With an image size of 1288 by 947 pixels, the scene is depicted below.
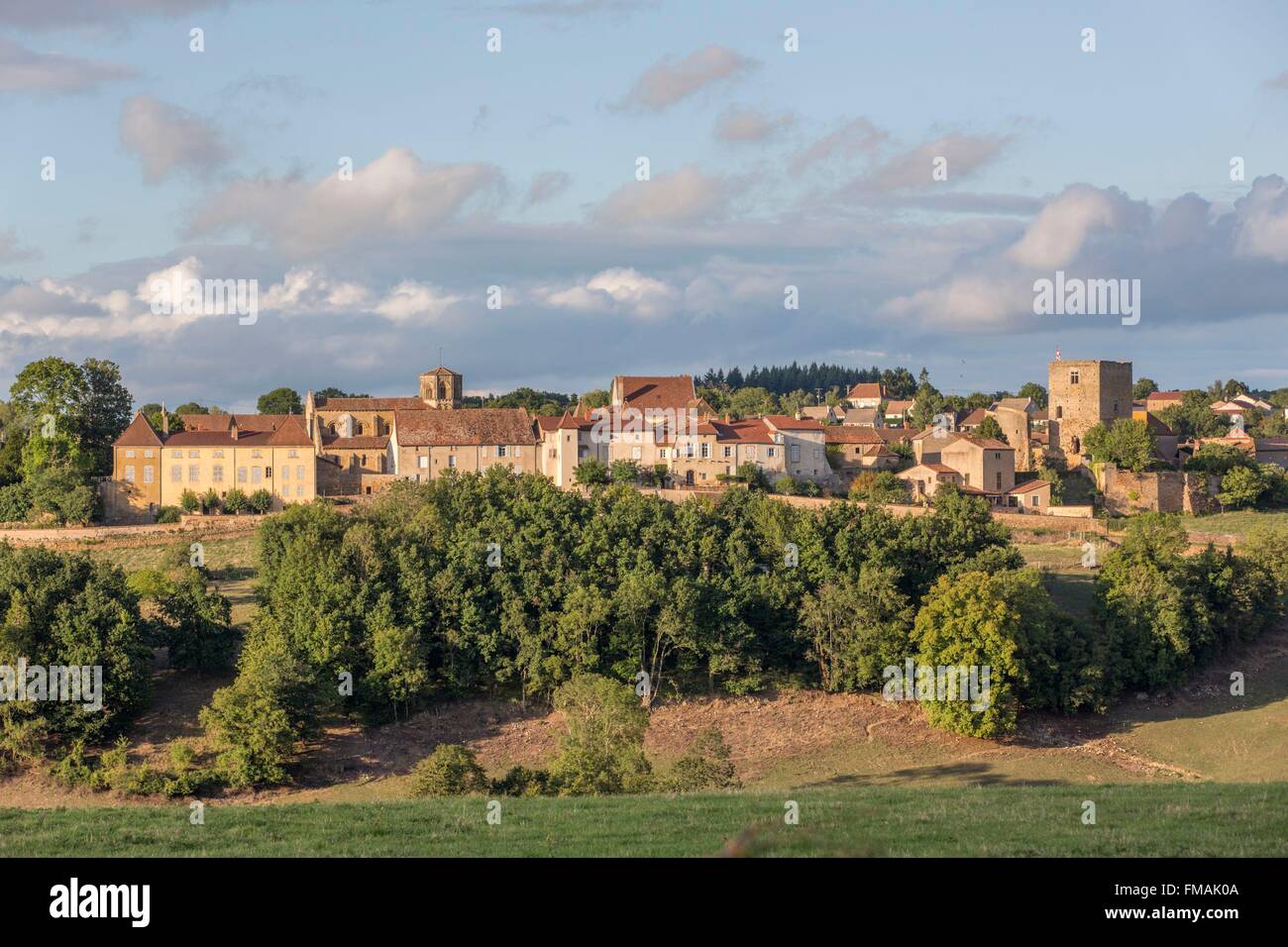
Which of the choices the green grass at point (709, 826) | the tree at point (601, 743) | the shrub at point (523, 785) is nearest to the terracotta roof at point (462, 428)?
the tree at point (601, 743)

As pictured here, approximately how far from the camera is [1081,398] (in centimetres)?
8731

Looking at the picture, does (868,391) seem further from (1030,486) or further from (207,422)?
(207,422)

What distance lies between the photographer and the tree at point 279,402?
10767cm

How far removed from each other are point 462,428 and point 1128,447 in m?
37.3

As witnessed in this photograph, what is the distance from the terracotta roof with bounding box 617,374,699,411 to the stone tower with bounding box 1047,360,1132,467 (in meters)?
24.6

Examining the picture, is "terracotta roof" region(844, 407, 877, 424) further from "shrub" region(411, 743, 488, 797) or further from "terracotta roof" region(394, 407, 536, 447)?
"shrub" region(411, 743, 488, 797)

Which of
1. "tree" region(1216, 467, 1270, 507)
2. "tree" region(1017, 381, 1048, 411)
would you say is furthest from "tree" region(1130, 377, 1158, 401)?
"tree" region(1216, 467, 1270, 507)

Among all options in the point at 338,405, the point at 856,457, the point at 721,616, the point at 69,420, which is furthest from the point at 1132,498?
the point at 69,420

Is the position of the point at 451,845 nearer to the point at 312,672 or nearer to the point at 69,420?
the point at 312,672

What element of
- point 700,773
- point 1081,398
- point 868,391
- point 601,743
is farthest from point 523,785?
point 868,391

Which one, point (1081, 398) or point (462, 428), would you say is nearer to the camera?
point (462, 428)

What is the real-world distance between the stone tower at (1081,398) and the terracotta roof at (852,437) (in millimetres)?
12128
